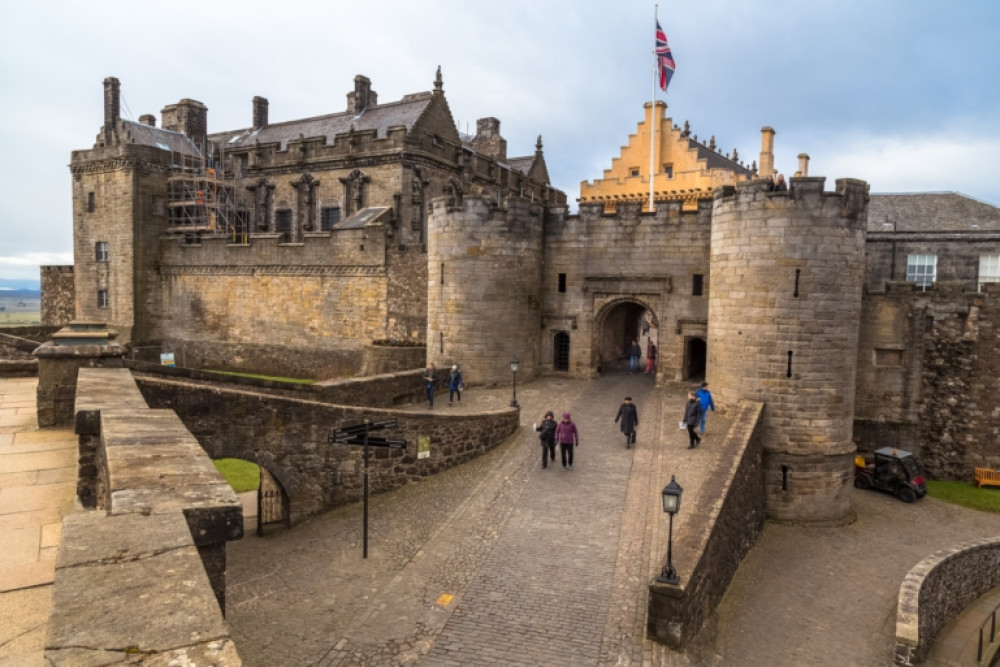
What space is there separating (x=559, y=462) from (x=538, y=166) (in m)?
33.9

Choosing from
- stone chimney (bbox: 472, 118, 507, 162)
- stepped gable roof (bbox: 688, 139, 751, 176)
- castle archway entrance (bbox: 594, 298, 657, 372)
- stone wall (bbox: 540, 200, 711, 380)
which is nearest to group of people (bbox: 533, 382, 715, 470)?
stone wall (bbox: 540, 200, 711, 380)

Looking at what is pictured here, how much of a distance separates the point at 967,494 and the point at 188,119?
41844mm

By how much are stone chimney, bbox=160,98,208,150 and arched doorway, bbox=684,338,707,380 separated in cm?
3135

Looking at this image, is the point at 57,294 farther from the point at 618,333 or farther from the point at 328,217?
the point at 618,333

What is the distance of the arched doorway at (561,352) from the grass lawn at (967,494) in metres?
11.9

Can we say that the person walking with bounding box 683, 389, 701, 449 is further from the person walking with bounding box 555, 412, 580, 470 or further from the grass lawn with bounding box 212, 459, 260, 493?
the grass lawn with bounding box 212, 459, 260, 493

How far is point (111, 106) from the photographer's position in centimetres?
3644

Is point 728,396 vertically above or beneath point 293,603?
above

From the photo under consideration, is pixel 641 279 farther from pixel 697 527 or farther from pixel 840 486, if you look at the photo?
pixel 697 527

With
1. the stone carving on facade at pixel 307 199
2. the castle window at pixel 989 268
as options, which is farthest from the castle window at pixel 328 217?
the castle window at pixel 989 268

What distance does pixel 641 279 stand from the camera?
22047 mm

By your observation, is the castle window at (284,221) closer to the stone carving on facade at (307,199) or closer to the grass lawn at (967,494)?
the stone carving on facade at (307,199)

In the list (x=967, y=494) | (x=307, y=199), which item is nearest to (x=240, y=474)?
(x=307, y=199)

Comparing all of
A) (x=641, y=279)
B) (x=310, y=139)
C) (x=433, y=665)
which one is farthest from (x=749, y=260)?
(x=310, y=139)
